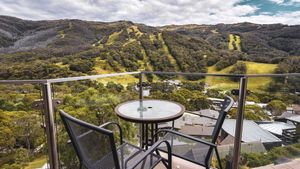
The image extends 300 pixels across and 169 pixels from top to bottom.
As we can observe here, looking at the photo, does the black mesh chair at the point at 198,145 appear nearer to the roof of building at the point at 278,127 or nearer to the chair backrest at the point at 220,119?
the chair backrest at the point at 220,119

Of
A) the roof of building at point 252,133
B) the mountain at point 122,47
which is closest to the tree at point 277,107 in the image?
the roof of building at point 252,133

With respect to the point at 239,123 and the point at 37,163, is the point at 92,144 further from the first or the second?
the point at 239,123

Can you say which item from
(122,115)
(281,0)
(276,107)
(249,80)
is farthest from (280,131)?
(281,0)

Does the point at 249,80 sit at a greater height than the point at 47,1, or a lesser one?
lesser

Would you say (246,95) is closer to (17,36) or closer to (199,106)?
(199,106)

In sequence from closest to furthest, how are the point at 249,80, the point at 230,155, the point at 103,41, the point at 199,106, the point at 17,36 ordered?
the point at 249,80
the point at 230,155
the point at 199,106
the point at 17,36
the point at 103,41

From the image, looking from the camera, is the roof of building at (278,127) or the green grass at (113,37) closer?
the roof of building at (278,127)
